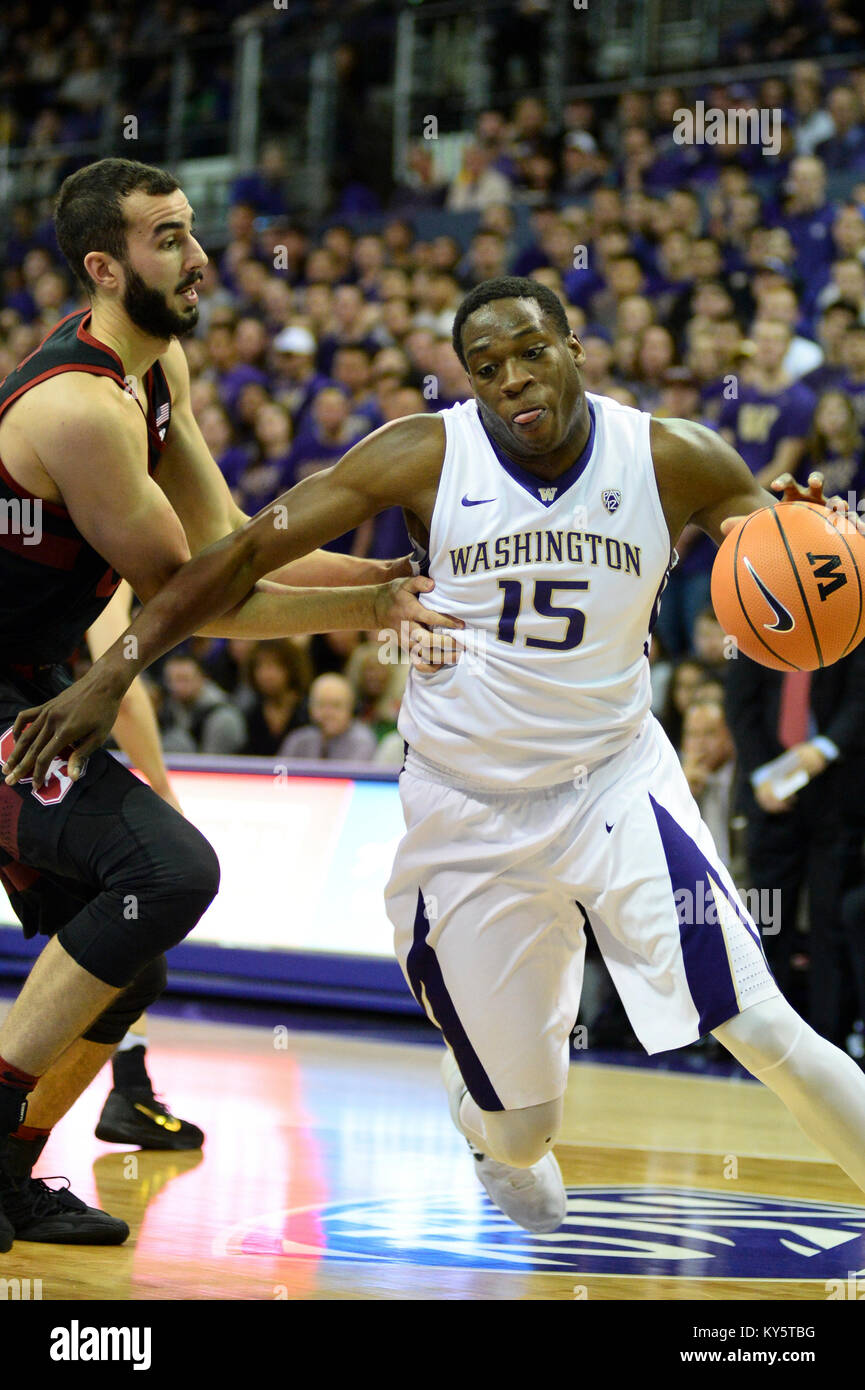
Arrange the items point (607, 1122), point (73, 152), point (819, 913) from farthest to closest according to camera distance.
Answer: point (73, 152) < point (819, 913) < point (607, 1122)

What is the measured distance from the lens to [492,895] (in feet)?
12.1

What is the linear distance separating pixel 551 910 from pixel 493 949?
0.15 m

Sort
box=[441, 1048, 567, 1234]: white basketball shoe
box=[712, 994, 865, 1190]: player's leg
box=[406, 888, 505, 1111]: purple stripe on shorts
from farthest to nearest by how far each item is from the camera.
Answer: box=[441, 1048, 567, 1234]: white basketball shoe
box=[406, 888, 505, 1111]: purple stripe on shorts
box=[712, 994, 865, 1190]: player's leg

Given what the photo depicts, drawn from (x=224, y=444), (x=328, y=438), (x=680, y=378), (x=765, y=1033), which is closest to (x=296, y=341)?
(x=224, y=444)

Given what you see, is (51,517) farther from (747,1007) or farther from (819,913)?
(819,913)

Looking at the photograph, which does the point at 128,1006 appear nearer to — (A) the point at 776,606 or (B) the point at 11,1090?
(B) the point at 11,1090

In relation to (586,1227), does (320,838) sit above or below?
above

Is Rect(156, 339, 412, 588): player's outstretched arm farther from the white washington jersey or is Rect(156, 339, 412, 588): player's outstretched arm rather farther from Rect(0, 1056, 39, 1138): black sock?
Rect(0, 1056, 39, 1138): black sock

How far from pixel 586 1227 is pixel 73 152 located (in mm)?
13613

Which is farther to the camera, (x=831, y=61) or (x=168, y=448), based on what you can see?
(x=831, y=61)

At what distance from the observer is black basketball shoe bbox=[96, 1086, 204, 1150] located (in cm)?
513

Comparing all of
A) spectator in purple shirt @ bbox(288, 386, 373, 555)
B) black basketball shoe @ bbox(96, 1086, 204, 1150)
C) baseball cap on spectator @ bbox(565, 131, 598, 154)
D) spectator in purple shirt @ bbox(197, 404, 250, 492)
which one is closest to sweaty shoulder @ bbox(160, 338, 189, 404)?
black basketball shoe @ bbox(96, 1086, 204, 1150)

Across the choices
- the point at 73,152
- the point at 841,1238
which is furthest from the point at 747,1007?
the point at 73,152

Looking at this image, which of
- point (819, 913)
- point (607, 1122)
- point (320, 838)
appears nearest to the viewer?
point (607, 1122)
